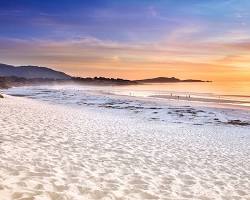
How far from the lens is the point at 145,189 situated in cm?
1027

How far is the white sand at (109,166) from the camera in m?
9.54

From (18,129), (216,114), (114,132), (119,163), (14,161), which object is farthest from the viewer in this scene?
(216,114)

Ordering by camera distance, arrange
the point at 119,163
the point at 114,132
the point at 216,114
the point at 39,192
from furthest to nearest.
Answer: the point at 216,114
the point at 114,132
the point at 119,163
the point at 39,192

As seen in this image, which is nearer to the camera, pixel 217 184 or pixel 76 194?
pixel 76 194

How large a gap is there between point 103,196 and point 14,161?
3526 millimetres

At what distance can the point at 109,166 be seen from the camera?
12391 millimetres

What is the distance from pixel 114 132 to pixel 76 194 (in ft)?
37.6

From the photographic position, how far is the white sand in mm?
9539

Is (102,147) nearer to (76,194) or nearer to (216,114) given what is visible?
(76,194)

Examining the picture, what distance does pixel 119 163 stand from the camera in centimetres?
1300

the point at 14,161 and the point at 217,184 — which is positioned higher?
the point at 14,161

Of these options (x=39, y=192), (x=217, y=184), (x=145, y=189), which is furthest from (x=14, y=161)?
(x=217, y=184)

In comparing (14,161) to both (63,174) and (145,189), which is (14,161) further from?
(145,189)

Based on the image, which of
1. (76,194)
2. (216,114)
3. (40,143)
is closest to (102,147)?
(40,143)
